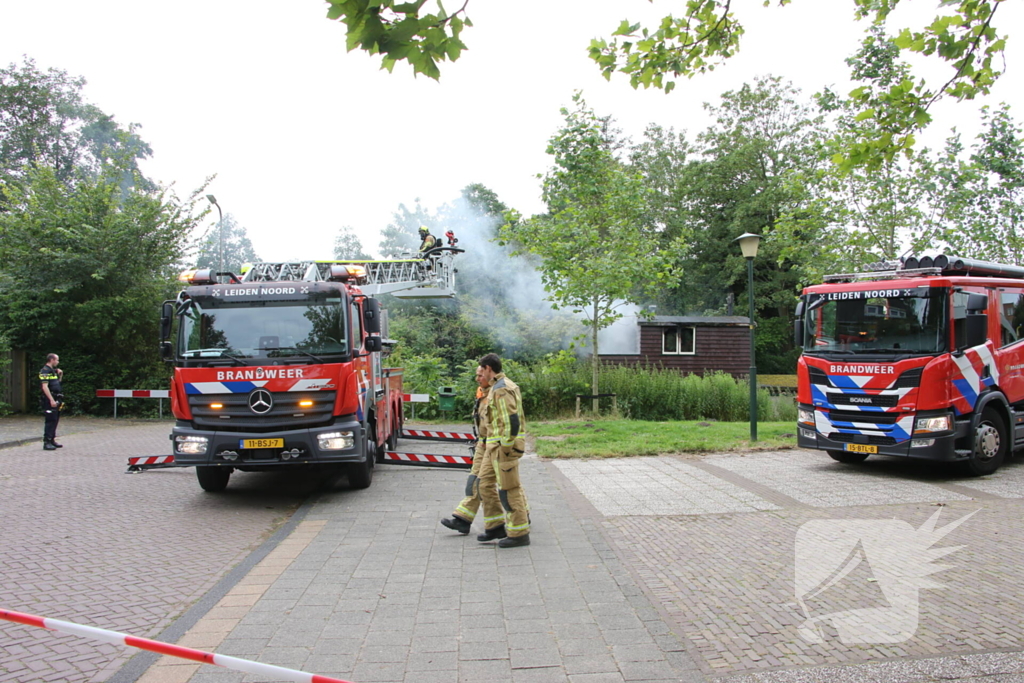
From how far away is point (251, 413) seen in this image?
819 centimetres

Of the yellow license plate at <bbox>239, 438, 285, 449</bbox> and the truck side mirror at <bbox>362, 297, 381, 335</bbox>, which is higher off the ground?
the truck side mirror at <bbox>362, 297, 381, 335</bbox>

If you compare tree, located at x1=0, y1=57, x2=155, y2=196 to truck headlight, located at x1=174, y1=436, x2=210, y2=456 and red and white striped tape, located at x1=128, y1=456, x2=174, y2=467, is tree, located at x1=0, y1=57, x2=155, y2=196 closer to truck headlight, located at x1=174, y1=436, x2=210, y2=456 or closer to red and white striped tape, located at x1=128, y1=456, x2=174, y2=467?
red and white striped tape, located at x1=128, y1=456, x2=174, y2=467

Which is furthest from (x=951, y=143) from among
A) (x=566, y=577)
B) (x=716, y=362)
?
(x=566, y=577)

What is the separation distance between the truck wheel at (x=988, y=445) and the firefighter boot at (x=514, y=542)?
675 cm

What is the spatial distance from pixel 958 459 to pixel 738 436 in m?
4.87

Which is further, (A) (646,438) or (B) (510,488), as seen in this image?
(A) (646,438)

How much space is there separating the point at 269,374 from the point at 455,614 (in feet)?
14.5

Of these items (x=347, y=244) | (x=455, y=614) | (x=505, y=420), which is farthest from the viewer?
(x=347, y=244)

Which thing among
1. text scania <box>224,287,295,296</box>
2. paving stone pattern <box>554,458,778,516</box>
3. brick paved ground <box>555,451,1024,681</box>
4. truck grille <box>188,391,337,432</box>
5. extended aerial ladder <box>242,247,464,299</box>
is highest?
extended aerial ladder <box>242,247,464,299</box>

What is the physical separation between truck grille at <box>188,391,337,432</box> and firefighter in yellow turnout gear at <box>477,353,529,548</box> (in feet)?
8.55

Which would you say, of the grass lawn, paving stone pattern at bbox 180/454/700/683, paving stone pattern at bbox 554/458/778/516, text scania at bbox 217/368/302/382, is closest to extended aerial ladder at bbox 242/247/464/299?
the grass lawn

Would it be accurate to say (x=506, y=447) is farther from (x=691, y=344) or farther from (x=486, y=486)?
(x=691, y=344)

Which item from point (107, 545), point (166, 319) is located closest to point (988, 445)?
point (107, 545)

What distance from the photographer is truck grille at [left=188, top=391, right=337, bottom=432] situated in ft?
26.9
